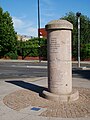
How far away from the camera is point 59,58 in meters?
8.56

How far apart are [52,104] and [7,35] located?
2704cm

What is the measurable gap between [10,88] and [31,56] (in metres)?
25.8

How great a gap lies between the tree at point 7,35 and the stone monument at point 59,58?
84.9ft

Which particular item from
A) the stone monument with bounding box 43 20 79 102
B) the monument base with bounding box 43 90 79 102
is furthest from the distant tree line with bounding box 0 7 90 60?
the monument base with bounding box 43 90 79 102

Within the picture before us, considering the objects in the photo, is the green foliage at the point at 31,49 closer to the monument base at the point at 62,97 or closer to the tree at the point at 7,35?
the tree at the point at 7,35

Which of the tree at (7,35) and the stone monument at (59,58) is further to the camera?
the tree at (7,35)

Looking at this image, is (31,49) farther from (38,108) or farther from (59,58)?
(38,108)

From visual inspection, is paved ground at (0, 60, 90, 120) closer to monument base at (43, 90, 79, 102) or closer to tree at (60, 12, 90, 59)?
monument base at (43, 90, 79, 102)

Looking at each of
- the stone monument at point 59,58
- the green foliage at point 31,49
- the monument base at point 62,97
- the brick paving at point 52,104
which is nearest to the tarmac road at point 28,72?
the brick paving at point 52,104

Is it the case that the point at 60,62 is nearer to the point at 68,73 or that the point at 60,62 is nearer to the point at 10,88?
the point at 68,73

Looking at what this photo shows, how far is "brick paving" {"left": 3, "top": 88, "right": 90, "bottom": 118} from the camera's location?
22.2 feet

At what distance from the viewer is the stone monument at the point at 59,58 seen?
8.52 meters

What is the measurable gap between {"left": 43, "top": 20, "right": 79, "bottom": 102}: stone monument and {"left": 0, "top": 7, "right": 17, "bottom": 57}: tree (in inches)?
1019

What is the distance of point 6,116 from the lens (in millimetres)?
6668
